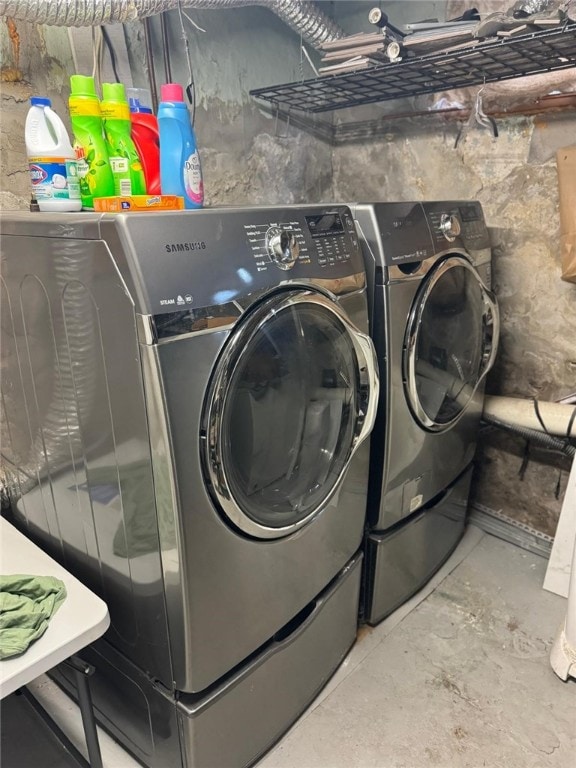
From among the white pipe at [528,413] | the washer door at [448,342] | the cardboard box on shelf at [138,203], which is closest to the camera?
the cardboard box on shelf at [138,203]

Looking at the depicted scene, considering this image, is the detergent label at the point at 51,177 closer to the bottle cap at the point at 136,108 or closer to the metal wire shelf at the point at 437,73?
the bottle cap at the point at 136,108

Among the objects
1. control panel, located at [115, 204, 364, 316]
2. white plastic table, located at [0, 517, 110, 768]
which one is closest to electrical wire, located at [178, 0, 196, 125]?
control panel, located at [115, 204, 364, 316]

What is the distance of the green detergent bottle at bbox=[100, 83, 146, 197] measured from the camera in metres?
1.21

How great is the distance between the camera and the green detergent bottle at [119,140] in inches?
47.8

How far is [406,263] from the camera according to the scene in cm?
137

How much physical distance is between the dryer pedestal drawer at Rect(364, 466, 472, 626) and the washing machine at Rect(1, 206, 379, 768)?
24 centimetres

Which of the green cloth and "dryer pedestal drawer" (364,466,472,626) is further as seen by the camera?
"dryer pedestal drawer" (364,466,472,626)

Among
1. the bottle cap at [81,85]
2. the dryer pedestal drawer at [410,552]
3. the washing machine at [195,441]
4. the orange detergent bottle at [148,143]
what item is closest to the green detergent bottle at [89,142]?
the bottle cap at [81,85]

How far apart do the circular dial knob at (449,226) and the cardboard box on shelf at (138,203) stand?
2.58 feet

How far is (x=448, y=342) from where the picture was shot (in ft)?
5.19

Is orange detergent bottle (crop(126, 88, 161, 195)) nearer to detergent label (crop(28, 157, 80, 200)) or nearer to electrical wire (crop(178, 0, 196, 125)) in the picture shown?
detergent label (crop(28, 157, 80, 200))

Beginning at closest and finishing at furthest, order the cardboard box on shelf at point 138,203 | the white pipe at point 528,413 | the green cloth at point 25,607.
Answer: the green cloth at point 25,607
the cardboard box on shelf at point 138,203
the white pipe at point 528,413

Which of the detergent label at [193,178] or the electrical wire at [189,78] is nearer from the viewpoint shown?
the detergent label at [193,178]

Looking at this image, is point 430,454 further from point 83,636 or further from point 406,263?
point 83,636
